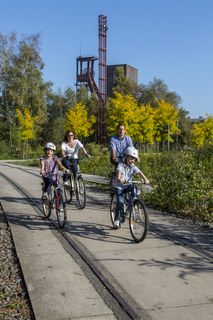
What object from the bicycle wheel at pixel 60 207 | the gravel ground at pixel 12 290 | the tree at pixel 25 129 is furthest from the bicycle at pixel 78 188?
the tree at pixel 25 129

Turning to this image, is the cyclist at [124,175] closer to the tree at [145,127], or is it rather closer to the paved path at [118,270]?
the paved path at [118,270]

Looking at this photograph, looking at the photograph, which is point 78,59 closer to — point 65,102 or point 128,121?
point 65,102

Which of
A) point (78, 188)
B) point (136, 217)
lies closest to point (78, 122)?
point (78, 188)

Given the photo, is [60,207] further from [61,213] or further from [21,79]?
[21,79]

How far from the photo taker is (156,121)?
1973 inches

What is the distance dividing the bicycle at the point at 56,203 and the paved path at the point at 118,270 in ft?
0.77

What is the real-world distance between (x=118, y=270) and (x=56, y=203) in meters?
2.87

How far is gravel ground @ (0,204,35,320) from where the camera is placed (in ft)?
13.3

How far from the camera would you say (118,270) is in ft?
17.1

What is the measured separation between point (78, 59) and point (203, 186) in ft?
218

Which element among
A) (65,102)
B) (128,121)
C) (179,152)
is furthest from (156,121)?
(179,152)

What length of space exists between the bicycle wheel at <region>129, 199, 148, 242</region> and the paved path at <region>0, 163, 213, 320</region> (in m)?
0.13

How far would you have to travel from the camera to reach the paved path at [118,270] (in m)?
4.07

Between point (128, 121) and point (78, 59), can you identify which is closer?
point (128, 121)
